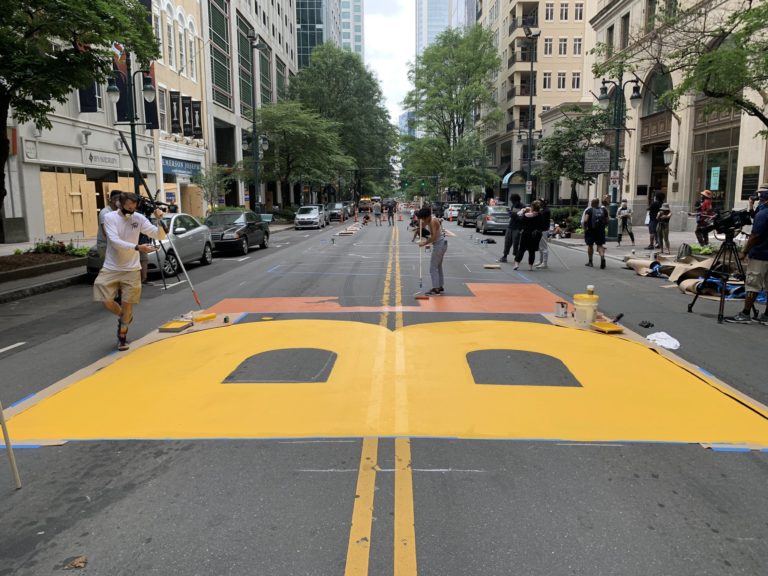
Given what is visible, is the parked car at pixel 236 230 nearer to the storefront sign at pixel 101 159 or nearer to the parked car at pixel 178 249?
the parked car at pixel 178 249

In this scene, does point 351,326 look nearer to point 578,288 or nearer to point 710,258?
point 578,288

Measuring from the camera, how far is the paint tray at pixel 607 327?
8367 millimetres

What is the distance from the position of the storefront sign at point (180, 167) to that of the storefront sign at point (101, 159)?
540cm

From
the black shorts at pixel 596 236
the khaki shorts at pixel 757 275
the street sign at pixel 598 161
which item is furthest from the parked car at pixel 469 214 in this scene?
the khaki shorts at pixel 757 275

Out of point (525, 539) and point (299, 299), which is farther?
point (299, 299)

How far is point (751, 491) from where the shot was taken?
12.4 feet

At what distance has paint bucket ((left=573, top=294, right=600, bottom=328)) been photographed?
28.7 feet

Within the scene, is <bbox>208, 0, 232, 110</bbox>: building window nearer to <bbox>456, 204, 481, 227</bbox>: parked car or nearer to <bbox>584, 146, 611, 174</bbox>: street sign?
<bbox>456, 204, 481, 227</bbox>: parked car

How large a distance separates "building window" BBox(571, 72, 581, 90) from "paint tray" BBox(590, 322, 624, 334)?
62.6 m

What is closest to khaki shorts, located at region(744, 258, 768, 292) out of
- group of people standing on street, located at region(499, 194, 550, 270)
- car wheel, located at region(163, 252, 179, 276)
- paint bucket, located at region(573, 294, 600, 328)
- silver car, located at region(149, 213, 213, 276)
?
paint bucket, located at region(573, 294, 600, 328)

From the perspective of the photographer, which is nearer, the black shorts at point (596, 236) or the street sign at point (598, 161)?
the black shorts at point (596, 236)

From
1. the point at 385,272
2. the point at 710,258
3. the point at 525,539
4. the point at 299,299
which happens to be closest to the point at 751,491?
the point at 525,539

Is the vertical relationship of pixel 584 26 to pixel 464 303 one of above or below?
above

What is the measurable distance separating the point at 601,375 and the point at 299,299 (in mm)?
6337
